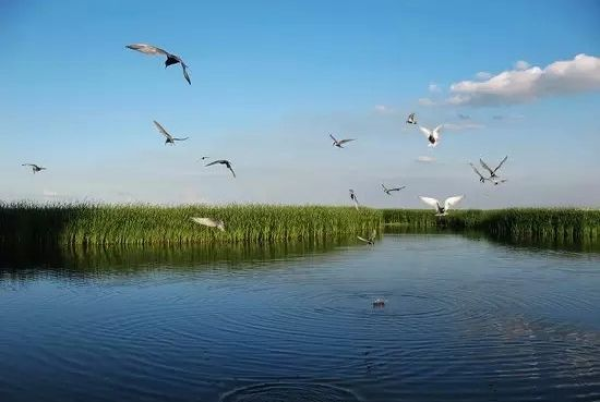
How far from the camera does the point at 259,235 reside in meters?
39.6

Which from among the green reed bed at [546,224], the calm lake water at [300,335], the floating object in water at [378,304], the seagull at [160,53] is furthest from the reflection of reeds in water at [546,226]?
the seagull at [160,53]

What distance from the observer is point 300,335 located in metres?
11.3

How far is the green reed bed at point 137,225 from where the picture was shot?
34.8m

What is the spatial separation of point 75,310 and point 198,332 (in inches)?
170

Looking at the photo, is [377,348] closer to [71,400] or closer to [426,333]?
[426,333]

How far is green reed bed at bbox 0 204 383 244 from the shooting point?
3475 cm

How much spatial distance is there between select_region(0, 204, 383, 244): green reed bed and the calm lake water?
12751 mm

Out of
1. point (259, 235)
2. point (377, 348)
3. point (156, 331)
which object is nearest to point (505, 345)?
point (377, 348)

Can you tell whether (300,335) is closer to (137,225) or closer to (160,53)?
(160,53)

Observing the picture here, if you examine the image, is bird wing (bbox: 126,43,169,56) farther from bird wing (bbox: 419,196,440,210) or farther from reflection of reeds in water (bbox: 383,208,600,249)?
reflection of reeds in water (bbox: 383,208,600,249)

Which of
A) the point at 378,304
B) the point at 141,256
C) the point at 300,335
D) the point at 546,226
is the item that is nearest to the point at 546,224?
the point at 546,226

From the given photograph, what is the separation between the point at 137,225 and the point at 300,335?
2630 centimetres

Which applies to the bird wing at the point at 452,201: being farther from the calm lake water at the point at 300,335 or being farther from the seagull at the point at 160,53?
the seagull at the point at 160,53

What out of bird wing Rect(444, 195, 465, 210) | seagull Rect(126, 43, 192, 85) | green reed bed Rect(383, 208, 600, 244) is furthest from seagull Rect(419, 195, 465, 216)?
green reed bed Rect(383, 208, 600, 244)
